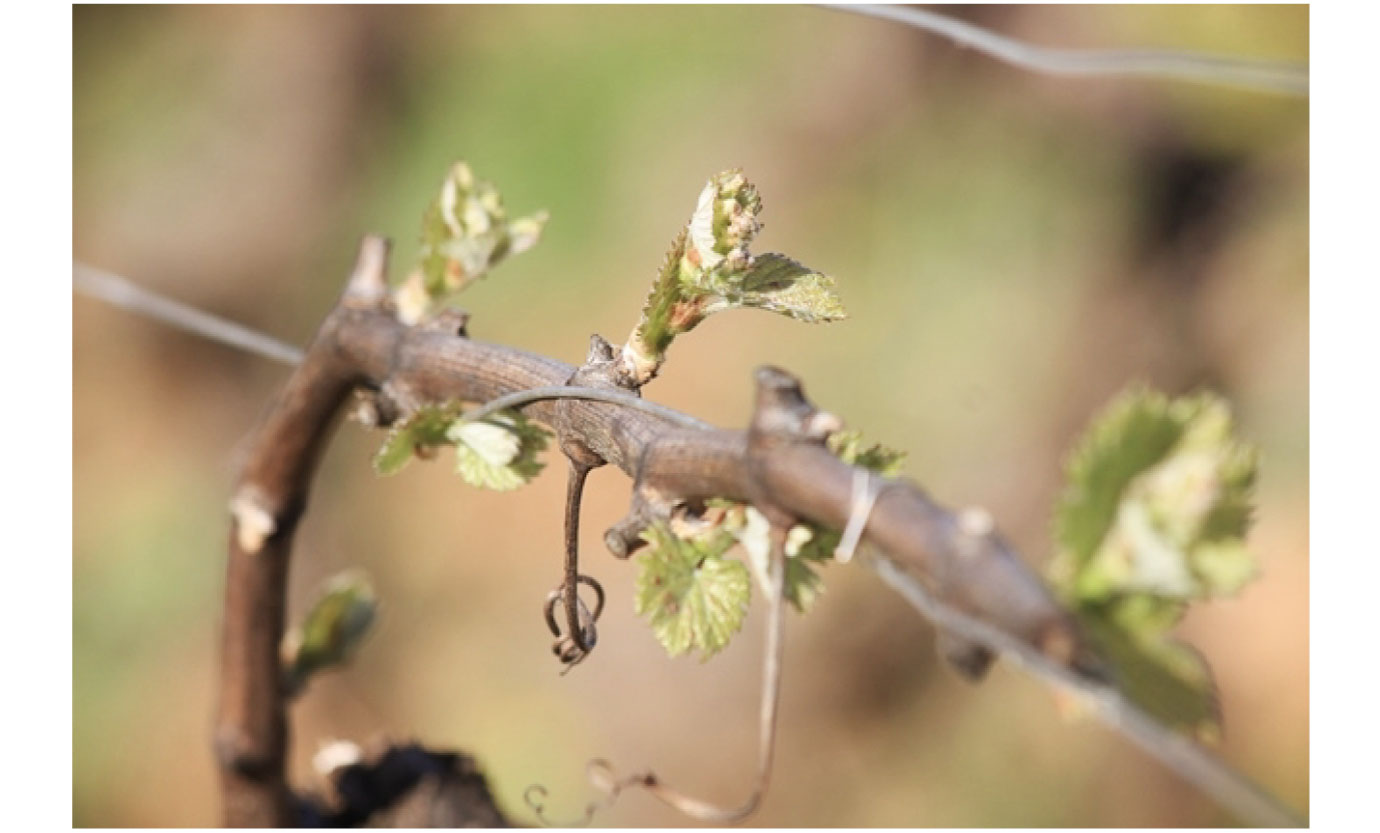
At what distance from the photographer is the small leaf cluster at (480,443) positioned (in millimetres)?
531

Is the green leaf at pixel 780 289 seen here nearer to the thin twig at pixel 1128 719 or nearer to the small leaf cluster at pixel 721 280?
the small leaf cluster at pixel 721 280

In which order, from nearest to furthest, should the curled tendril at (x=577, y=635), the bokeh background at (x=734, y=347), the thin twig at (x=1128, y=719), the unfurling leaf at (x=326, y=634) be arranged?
the thin twig at (x=1128, y=719)
the curled tendril at (x=577, y=635)
the unfurling leaf at (x=326, y=634)
the bokeh background at (x=734, y=347)

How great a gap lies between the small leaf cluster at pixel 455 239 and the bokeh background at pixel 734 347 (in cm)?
92

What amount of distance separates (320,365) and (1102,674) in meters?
0.43

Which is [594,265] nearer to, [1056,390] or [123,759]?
[1056,390]

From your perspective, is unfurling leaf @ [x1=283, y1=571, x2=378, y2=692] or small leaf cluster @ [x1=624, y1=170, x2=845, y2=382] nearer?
small leaf cluster @ [x1=624, y1=170, x2=845, y2=382]

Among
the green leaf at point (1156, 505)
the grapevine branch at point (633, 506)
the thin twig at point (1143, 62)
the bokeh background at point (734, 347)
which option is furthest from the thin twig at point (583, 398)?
the bokeh background at point (734, 347)

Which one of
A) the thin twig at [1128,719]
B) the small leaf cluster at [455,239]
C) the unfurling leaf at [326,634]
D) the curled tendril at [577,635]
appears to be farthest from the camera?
the unfurling leaf at [326,634]

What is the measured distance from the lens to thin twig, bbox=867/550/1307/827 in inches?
11.3

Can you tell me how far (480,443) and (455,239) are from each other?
117 mm

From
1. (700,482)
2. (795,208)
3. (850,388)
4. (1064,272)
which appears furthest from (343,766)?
(1064,272)

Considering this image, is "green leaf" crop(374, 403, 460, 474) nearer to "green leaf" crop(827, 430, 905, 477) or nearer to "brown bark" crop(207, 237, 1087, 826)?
"brown bark" crop(207, 237, 1087, 826)

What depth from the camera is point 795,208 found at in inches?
67.2

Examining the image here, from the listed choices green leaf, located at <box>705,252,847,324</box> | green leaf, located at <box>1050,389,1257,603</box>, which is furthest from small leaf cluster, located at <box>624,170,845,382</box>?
green leaf, located at <box>1050,389,1257,603</box>
